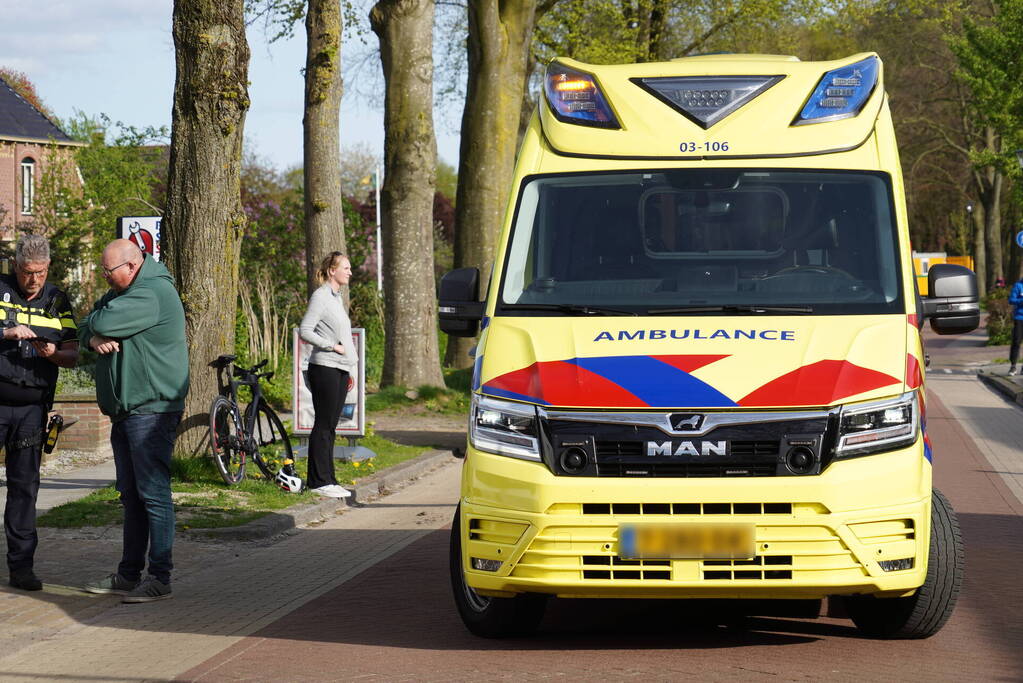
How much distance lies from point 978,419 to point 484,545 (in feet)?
48.3

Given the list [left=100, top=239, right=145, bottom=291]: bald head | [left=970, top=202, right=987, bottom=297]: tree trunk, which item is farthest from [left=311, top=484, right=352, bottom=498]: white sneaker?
[left=970, top=202, right=987, bottom=297]: tree trunk

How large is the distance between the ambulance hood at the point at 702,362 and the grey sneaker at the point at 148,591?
2.62 meters

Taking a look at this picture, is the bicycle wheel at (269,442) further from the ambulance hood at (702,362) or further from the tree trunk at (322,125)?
the ambulance hood at (702,362)

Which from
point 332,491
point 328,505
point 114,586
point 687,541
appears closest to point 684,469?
point 687,541

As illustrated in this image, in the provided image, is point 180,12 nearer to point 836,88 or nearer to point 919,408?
point 836,88

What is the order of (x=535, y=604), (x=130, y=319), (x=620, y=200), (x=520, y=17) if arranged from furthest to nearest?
(x=520, y=17) < (x=130, y=319) < (x=620, y=200) < (x=535, y=604)

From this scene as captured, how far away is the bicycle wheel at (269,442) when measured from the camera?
1182 centimetres

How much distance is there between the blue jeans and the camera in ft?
24.3

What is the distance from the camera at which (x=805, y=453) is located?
5.56 metres

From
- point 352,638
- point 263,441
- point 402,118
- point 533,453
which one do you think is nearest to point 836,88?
point 533,453

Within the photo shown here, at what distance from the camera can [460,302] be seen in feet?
22.7

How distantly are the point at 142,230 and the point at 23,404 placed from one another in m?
6.33

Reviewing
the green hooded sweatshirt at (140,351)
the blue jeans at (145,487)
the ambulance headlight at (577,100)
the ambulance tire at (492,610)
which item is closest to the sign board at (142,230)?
the green hooded sweatshirt at (140,351)

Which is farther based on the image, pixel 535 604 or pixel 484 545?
pixel 535 604
